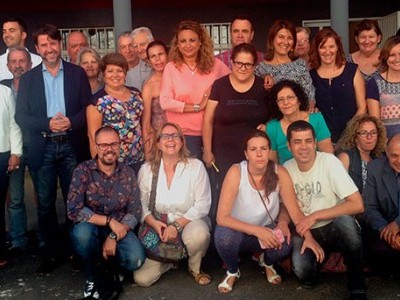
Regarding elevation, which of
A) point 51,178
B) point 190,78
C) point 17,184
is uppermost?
point 190,78

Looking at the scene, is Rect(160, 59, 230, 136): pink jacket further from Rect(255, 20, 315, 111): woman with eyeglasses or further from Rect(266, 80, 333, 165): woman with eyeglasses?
Rect(266, 80, 333, 165): woman with eyeglasses

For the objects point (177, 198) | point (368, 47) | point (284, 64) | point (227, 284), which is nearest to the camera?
point (227, 284)

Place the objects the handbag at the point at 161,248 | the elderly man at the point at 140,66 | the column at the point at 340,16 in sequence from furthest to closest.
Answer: the column at the point at 340,16 < the elderly man at the point at 140,66 < the handbag at the point at 161,248

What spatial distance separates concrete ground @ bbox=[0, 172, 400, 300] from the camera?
3977 millimetres

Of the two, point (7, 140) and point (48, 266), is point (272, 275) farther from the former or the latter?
point (7, 140)

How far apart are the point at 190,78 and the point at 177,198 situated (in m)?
1.07

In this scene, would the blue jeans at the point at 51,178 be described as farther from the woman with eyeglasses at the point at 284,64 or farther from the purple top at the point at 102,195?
the woman with eyeglasses at the point at 284,64

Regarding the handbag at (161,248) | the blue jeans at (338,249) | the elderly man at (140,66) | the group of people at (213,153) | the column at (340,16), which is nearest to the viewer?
the blue jeans at (338,249)

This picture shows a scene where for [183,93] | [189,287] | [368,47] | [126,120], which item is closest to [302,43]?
[368,47]

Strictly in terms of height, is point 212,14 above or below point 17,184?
above

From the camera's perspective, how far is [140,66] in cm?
540

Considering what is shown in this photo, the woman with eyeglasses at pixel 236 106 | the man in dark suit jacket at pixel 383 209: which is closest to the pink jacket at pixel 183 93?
the woman with eyeglasses at pixel 236 106

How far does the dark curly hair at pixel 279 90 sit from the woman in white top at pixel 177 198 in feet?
2.53

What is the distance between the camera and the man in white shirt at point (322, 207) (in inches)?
151
